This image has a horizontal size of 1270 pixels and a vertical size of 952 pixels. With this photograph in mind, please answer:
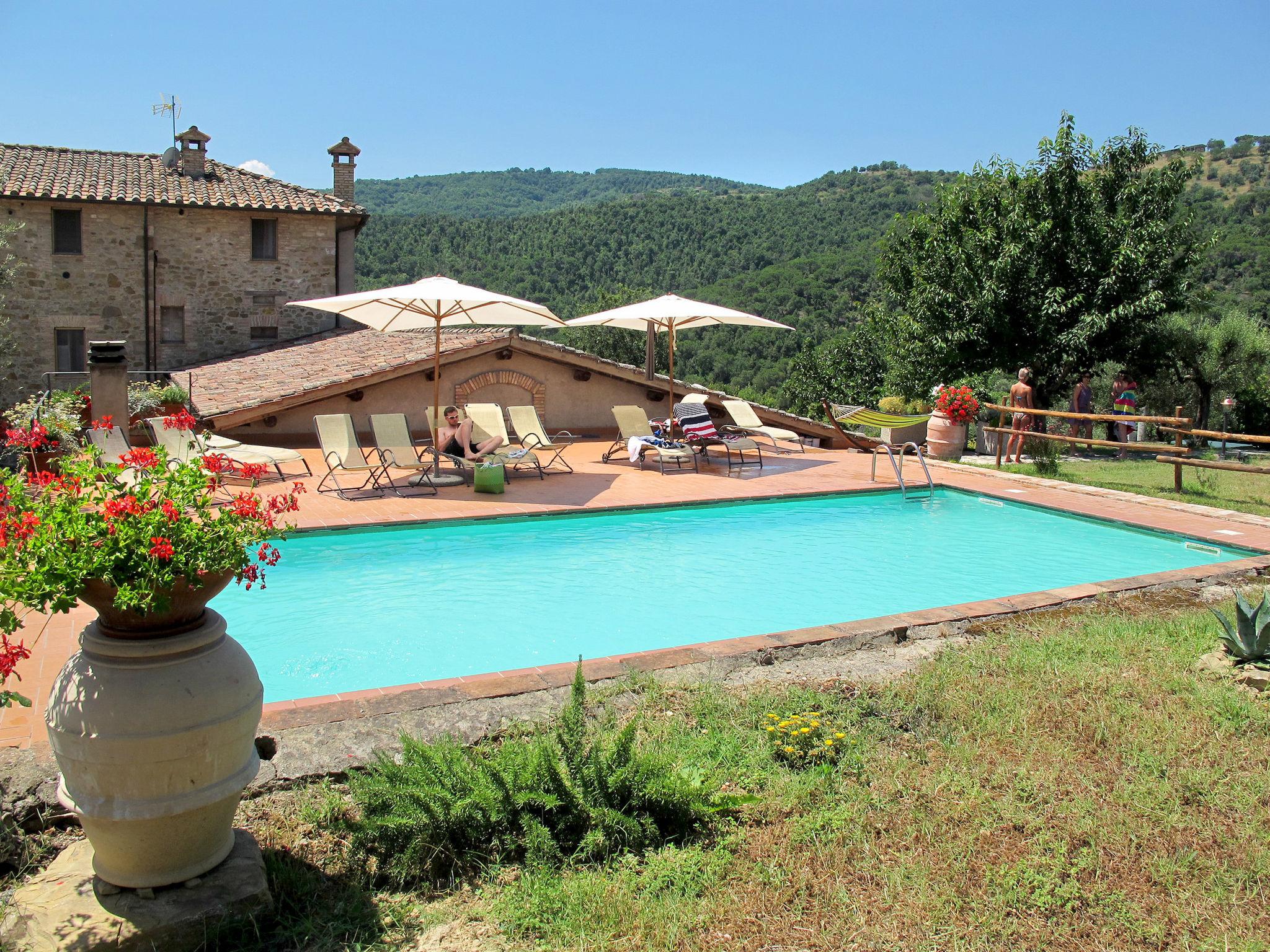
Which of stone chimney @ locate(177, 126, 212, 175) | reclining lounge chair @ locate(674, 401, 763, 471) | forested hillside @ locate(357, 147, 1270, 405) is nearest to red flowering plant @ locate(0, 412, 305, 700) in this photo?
reclining lounge chair @ locate(674, 401, 763, 471)

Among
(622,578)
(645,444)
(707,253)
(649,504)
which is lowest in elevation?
(622,578)

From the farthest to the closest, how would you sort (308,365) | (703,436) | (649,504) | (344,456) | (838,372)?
(838,372) < (308,365) < (703,436) < (344,456) < (649,504)

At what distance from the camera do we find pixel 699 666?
198 inches

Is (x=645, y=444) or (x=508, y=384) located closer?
(x=645, y=444)

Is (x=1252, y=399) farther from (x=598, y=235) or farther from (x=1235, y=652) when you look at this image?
(x=598, y=235)

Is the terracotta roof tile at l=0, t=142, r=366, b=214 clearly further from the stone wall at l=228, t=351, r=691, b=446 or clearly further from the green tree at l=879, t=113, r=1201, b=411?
the green tree at l=879, t=113, r=1201, b=411

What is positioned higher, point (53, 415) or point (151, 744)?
point (53, 415)

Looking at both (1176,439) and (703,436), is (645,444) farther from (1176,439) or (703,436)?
(1176,439)

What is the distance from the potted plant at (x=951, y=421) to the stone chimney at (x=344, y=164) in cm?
1643

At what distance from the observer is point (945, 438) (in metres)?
14.5

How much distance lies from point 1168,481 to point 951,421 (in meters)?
3.04

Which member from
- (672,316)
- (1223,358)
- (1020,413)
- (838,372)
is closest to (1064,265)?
(1223,358)

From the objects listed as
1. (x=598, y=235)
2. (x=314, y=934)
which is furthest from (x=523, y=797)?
(x=598, y=235)

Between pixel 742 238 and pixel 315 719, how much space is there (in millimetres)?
53434
